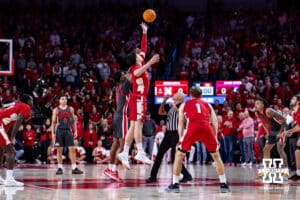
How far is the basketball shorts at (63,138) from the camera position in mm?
16797

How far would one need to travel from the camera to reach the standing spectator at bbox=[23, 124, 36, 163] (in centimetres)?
2236

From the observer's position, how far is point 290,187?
13125 mm

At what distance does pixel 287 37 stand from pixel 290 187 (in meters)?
17.6

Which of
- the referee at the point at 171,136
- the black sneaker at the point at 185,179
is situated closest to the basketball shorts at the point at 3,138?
the referee at the point at 171,136

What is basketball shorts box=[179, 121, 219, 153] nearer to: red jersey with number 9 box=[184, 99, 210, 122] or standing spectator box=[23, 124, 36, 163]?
red jersey with number 9 box=[184, 99, 210, 122]

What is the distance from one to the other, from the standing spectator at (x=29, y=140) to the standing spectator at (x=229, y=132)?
6.60 metres

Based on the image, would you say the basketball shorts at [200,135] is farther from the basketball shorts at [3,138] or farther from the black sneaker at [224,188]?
the basketball shorts at [3,138]

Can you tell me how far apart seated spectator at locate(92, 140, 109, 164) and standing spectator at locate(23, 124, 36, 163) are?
6.99 ft

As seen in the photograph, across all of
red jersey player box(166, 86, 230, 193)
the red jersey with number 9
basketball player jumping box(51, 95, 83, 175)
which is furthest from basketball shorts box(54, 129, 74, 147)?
the red jersey with number 9

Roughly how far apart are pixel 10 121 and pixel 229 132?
37.4ft

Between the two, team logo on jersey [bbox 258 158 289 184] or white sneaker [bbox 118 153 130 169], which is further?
team logo on jersey [bbox 258 158 289 184]

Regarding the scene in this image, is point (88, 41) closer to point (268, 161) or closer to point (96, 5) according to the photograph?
point (96, 5)

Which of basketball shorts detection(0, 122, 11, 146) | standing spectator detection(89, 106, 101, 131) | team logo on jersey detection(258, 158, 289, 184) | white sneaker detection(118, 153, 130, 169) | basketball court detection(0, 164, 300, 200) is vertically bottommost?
basketball court detection(0, 164, 300, 200)

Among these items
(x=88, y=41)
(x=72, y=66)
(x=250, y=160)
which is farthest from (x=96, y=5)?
(x=250, y=160)
